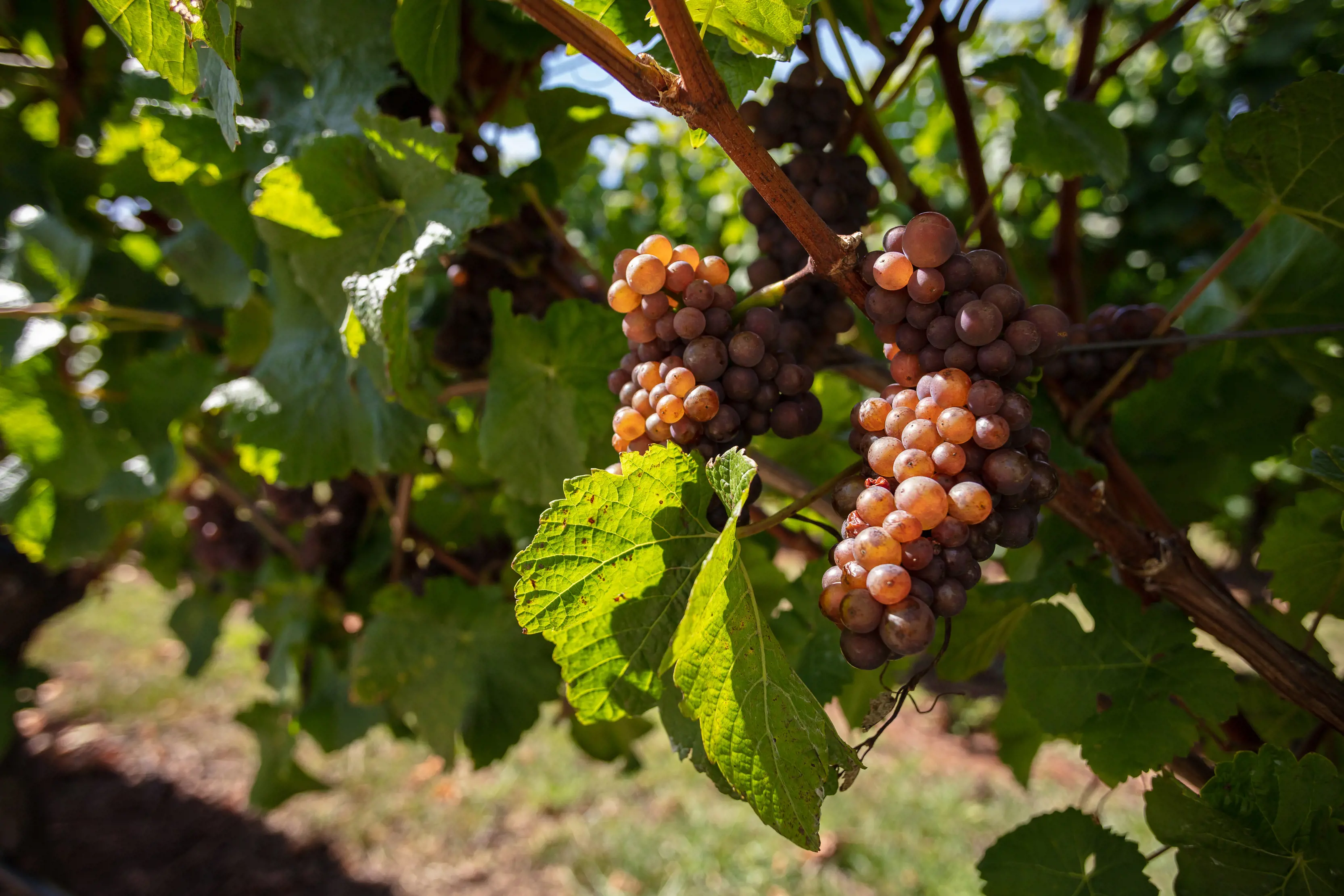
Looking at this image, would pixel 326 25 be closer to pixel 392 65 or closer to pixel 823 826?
pixel 392 65

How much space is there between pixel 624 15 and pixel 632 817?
338 centimetres

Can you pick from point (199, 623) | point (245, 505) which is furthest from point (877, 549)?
point (199, 623)

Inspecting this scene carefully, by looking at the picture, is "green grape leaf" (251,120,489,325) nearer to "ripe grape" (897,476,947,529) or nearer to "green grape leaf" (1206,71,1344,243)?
"ripe grape" (897,476,947,529)

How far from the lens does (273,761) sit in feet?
7.40

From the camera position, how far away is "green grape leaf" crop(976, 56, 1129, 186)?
45.2 inches

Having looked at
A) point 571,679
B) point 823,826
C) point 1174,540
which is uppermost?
point 1174,540

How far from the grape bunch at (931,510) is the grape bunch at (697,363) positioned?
0.42 ft

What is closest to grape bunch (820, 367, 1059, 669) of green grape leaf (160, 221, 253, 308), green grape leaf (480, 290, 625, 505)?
green grape leaf (480, 290, 625, 505)

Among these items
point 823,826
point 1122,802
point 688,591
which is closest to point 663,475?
point 688,591

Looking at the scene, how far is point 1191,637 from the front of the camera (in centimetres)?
99

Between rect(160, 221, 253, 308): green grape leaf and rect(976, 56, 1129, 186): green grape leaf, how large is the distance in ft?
4.72

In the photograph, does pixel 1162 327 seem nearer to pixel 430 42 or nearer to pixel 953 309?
pixel 953 309

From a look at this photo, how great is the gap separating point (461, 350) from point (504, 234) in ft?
0.69

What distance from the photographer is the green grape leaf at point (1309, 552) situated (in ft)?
3.36
